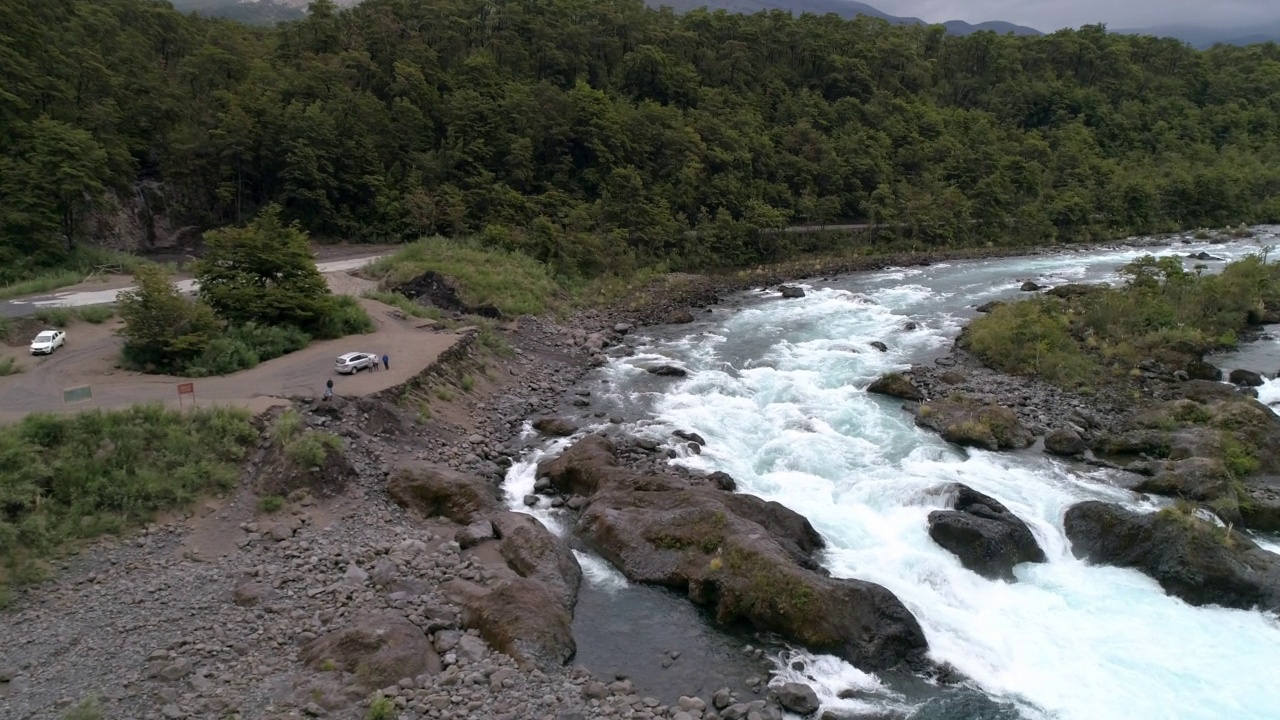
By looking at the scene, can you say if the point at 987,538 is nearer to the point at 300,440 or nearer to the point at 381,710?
the point at 381,710

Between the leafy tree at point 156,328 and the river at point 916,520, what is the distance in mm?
12081

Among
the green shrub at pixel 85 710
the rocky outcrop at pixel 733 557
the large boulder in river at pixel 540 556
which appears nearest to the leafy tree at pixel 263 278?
the rocky outcrop at pixel 733 557

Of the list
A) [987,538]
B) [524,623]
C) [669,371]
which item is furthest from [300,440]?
[987,538]

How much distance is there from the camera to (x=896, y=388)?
29.3m

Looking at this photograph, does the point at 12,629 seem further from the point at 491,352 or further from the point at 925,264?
the point at 925,264

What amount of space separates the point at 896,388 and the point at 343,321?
2205cm

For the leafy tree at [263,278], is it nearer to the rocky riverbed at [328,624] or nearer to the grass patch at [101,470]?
the grass patch at [101,470]

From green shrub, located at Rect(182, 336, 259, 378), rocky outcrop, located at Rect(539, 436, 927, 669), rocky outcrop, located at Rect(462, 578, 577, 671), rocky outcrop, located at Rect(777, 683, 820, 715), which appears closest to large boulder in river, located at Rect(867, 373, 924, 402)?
rocky outcrop, located at Rect(539, 436, 927, 669)

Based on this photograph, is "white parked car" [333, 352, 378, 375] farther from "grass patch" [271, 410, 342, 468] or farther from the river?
the river

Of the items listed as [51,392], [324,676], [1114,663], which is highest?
[51,392]

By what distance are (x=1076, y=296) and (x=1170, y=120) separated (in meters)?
64.2

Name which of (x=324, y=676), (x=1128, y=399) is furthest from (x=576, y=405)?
(x=1128, y=399)

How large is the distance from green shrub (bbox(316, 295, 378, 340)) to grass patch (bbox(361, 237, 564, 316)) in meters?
6.46

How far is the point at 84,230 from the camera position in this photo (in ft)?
138
